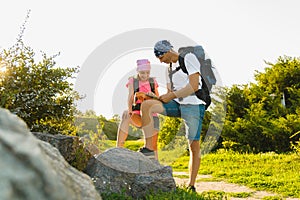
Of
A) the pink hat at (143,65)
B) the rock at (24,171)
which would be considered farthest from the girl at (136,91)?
the rock at (24,171)

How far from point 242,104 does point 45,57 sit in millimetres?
9245

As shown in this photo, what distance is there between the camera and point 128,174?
18.1 feet

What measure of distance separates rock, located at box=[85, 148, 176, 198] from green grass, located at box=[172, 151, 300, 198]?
228 cm

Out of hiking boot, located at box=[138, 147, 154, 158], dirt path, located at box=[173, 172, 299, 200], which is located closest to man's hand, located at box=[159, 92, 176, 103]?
hiking boot, located at box=[138, 147, 154, 158]

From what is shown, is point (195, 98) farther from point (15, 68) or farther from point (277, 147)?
point (277, 147)

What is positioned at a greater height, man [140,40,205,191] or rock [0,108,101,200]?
man [140,40,205,191]

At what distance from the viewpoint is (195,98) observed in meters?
5.61

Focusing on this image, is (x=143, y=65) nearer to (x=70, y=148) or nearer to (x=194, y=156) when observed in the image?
(x=194, y=156)

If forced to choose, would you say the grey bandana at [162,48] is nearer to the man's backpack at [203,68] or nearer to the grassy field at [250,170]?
the man's backpack at [203,68]

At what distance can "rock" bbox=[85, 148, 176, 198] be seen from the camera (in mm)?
5324

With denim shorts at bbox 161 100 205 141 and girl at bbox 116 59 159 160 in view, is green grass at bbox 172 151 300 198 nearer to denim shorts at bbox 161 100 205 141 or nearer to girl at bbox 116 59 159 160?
denim shorts at bbox 161 100 205 141

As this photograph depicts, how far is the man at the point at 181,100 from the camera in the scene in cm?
561

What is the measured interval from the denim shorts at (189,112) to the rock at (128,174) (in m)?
0.62

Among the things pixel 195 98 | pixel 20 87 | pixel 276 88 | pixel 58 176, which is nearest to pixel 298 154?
pixel 276 88
